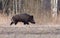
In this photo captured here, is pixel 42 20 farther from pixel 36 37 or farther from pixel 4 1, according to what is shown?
pixel 36 37

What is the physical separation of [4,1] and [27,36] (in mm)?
8990

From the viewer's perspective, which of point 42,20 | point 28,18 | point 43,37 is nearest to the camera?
point 43,37

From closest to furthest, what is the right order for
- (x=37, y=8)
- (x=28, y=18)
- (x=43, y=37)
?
1. (x=43, y=37)
2. (x=28, y=18)
3. (x=37, y=8)

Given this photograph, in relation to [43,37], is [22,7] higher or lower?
higher

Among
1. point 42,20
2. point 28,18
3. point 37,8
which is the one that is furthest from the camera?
point 37,8

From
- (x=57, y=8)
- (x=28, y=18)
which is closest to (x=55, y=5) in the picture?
(x=57, y=8)

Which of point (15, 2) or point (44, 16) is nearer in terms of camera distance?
point (44, 16)

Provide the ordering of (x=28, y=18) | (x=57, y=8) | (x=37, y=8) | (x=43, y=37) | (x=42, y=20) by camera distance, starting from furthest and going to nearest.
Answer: (x=57, y=8) < (x=37, y=8) < (x=42, y=20) < (x=28, y=18) < (x=43, y=37)

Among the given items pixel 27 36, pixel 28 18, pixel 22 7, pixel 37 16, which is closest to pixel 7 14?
pixel 22 7

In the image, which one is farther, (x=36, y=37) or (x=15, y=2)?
(x=15, y=2)

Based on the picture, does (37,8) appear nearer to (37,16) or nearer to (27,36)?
(37,16)

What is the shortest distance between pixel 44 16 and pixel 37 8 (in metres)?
1.37

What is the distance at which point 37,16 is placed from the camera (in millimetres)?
11359

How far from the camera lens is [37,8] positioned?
12.6 meters
